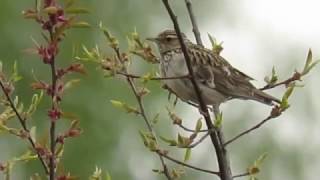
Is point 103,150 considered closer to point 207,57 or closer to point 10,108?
point 207,57

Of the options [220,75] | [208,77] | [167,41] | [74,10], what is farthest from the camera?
[167,41]

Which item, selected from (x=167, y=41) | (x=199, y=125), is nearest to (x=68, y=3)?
(x=199, y=125)

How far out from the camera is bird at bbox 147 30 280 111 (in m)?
4.06

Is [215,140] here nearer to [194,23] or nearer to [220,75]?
[194,23]

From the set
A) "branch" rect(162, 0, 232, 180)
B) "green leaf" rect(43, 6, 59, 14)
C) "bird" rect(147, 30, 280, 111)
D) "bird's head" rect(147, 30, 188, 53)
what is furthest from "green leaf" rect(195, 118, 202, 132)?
"bird's head" rect(147, 30, 188, 53)

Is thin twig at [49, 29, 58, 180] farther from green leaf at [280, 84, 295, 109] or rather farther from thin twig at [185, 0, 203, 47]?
green leaf at [280, 84, 295, 109]

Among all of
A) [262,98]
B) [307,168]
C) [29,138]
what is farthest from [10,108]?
[307,168]

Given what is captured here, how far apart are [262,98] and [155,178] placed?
653 cm

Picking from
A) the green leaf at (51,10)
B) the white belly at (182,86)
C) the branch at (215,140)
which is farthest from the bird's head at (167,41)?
the green leaf at (51,10)

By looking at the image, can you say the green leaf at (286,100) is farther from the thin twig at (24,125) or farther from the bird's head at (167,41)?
the bird's head at (167,41)

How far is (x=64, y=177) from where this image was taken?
2.72 meters

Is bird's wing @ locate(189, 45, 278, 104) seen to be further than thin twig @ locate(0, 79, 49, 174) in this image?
Yes

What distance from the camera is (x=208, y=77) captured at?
4.20 meters

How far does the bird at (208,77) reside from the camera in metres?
4.06
